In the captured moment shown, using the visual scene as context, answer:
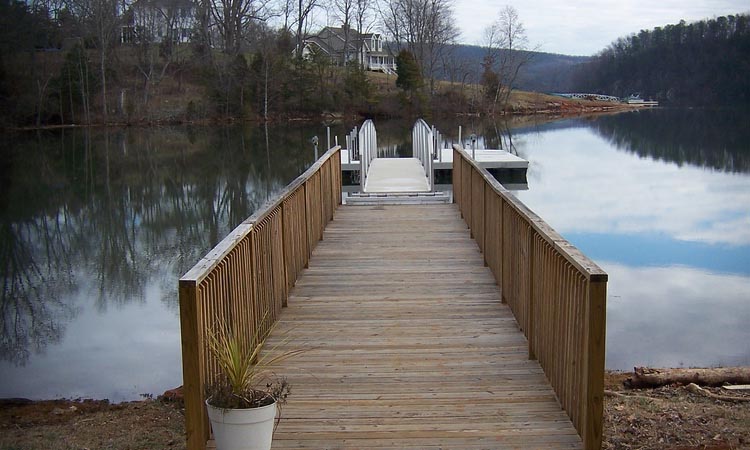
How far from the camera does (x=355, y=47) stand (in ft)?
236

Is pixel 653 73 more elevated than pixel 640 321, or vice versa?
pixel 653 73

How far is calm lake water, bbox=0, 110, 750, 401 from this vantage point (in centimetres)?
904

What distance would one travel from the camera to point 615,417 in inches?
215

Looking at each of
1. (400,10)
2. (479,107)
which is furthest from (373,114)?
(400,10)

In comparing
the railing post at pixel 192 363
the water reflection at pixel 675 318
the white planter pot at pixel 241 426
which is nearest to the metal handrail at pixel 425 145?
the water reflection at pixel 675 318

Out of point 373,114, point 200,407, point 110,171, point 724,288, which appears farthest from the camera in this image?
point 373,114

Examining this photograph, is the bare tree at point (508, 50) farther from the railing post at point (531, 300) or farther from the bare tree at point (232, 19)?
the railing post at point (531, 300)

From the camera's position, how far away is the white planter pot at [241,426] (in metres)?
3.80

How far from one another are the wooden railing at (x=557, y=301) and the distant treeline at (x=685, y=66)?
88788 mm

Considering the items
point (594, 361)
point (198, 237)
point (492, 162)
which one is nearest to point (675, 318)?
point (594, 361)

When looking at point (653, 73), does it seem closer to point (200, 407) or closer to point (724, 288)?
point (724, 288)

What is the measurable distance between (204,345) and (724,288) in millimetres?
9612

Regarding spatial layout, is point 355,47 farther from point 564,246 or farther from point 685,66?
point 564,246

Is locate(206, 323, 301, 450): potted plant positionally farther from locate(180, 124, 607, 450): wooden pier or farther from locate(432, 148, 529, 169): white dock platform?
locate(432, 148, 529, 169): white dock platform
